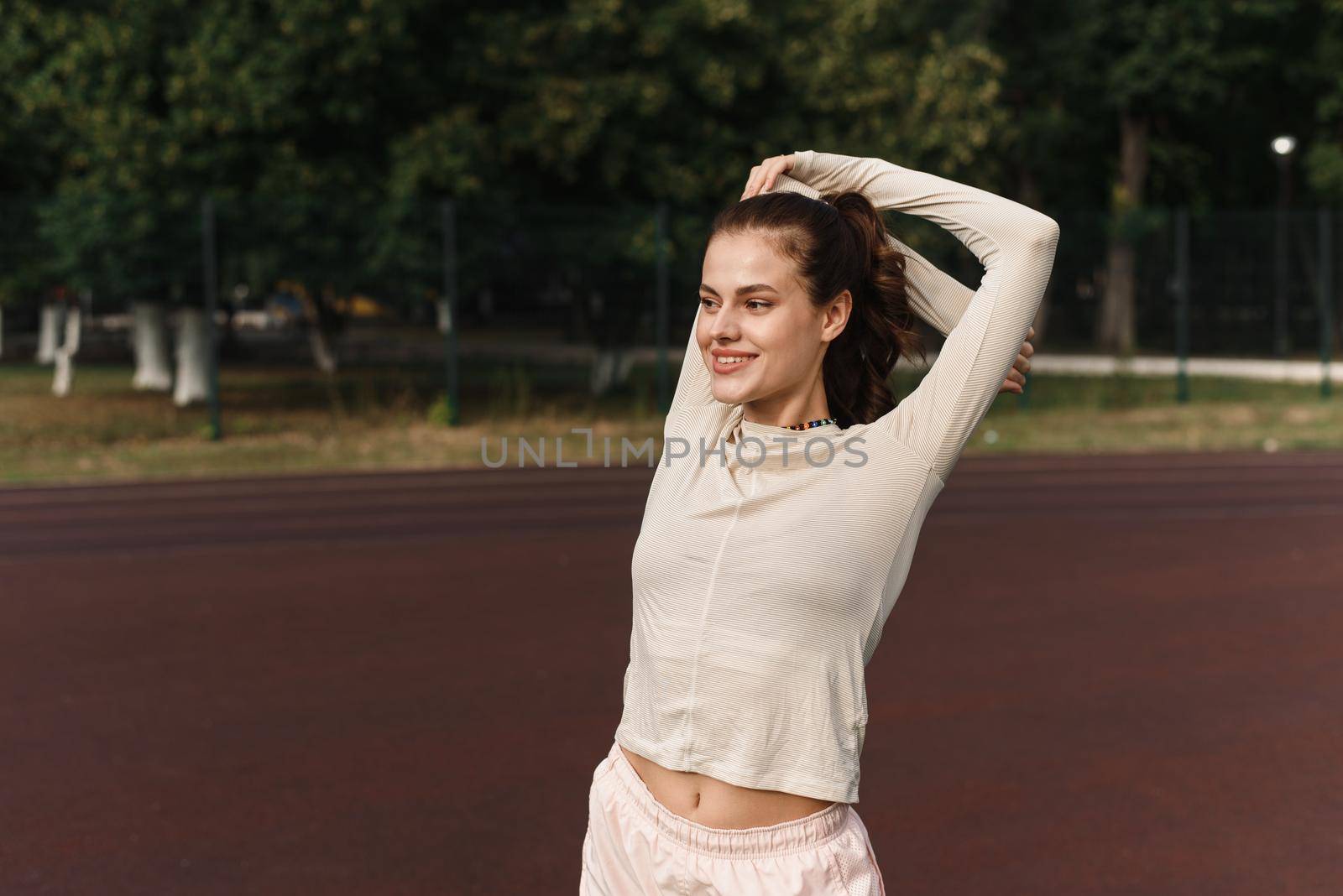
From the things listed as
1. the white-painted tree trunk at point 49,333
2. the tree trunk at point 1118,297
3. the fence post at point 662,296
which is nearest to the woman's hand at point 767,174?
the fence post at point 662,296

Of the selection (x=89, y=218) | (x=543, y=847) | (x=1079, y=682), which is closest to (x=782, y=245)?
(x=543, y=847)

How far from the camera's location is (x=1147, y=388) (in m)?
21.5

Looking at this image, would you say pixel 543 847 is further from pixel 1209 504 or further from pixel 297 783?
pixel 1209 504

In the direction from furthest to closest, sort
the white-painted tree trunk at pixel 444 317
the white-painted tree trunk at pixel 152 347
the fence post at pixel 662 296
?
the white-painted tree trunk at pixel 152 347
the fence post at pixel 662 296
the white-painted tree trunk at pixel 444 317

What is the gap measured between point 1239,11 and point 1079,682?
30536 millimetres

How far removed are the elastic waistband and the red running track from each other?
230 centimetres

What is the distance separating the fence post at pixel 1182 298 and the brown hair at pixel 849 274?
18878mm

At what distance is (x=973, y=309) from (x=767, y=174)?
0.39 meters

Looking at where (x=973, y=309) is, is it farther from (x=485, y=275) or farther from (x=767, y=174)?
(x=485, y=275)

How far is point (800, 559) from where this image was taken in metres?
2.07

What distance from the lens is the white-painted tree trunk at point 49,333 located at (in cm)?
2716

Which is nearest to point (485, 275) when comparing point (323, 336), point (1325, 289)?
point (323, 336)

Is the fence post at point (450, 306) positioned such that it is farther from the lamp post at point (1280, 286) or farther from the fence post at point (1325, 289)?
the lamp post at point (1280, 286)

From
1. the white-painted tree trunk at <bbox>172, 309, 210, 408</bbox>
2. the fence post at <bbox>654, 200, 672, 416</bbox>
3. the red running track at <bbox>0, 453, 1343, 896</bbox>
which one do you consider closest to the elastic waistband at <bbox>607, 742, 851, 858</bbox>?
the red running track at <bbox>0, 453, 1343, 896</bbox>
